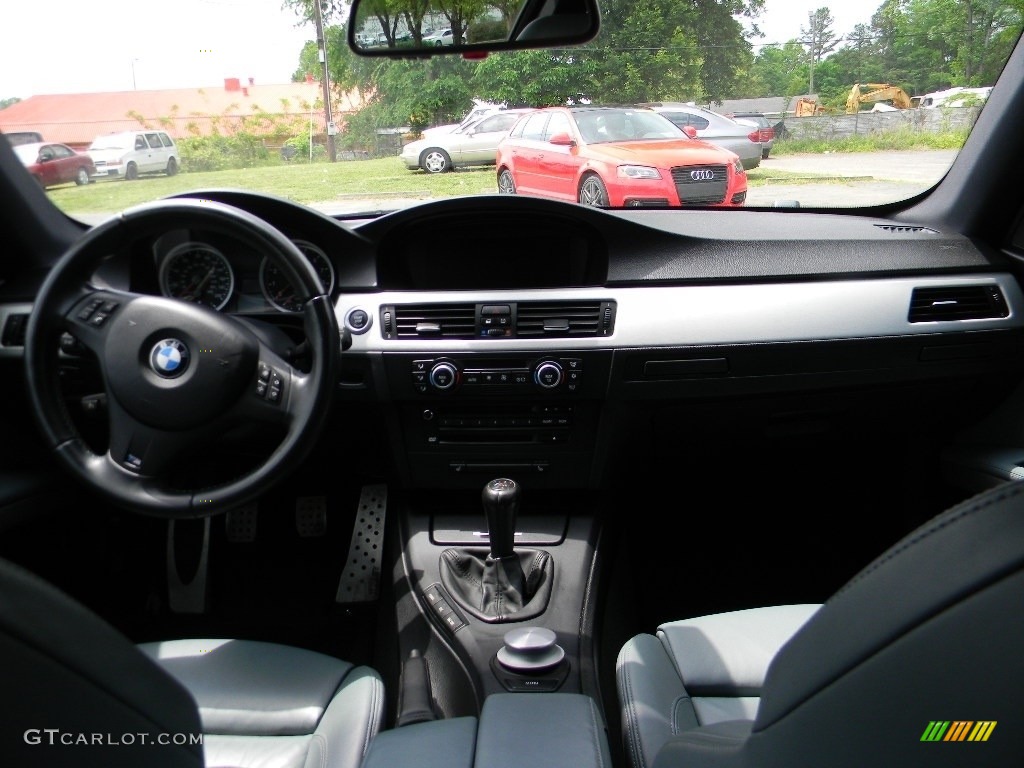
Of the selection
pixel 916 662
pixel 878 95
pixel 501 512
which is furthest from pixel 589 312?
pixel 916 662

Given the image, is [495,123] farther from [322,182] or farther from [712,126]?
[712,126]

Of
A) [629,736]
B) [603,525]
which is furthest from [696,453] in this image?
[629,736]

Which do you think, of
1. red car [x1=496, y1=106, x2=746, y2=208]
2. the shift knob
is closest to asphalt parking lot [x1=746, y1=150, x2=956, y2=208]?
red car [x1=496, y1=106, x2=746, y2=208]

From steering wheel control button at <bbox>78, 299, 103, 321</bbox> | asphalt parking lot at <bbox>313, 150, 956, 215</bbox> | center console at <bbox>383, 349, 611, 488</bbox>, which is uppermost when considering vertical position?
asphalt parking lot at <bbox>313, 150, 956, 215</bbox>

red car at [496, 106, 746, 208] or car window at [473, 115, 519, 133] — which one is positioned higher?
car window at [473, 115, 519, 133]

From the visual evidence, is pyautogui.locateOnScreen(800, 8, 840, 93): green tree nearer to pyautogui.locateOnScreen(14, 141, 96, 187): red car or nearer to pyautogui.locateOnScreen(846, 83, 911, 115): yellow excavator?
pyautogui.locateOnScreen(846, 83, 911, 115): yellow excavator

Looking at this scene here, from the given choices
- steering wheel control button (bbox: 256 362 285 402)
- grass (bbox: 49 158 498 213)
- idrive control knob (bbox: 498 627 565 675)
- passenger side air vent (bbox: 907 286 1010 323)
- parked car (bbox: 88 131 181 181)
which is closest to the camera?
steering wheel control button (bbox: 256 362 285 402)

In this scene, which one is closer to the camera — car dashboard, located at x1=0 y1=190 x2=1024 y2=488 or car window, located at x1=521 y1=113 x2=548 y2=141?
car dashboard, located at x1=0 y1=190 x2=1024 y2=488

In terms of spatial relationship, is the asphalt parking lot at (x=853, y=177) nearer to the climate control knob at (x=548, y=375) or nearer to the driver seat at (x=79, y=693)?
the climate control knob at (x=548, y=375)

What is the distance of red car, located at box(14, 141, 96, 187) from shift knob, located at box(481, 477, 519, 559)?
1821mm

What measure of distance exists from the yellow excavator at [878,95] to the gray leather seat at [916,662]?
2427mm

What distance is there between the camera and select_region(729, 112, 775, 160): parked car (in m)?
2.90

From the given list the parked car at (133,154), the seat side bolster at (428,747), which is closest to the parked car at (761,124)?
the parked car at (133,154)

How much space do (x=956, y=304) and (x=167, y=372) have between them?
230 cm
